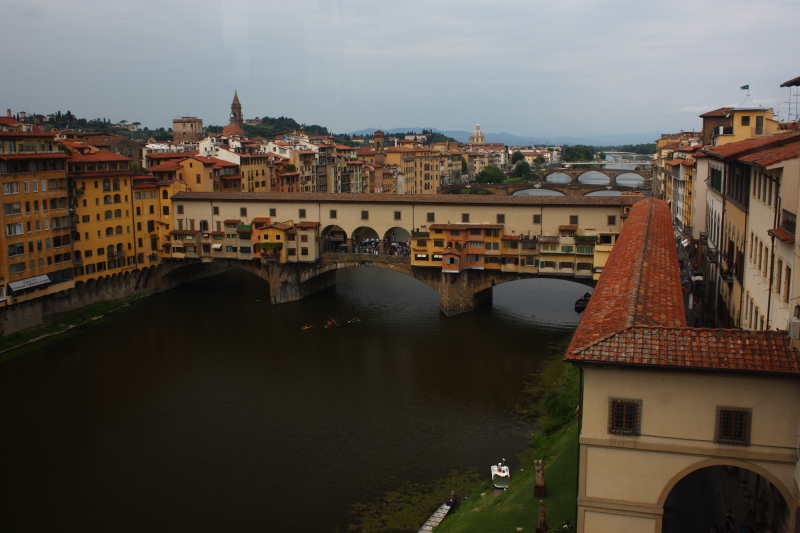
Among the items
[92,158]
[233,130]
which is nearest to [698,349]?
[92,158]

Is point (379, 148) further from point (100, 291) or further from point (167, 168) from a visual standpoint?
point (100, 291)

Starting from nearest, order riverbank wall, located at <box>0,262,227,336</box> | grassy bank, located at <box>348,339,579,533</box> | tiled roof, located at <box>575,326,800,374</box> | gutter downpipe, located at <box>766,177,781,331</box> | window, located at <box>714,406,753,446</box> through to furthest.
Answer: tiled roof, located at <box>575,326,800,374</box>
window, located at <box>714,406,753,446</box>
gutter downpipe, located at <box>766,177,781,331</box>
grassy bank, located at <box>348,339,579,533</box>
riverbank wall, located at <box>0,262,227,336</box>

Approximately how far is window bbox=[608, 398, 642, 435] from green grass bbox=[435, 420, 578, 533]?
364 centimetres

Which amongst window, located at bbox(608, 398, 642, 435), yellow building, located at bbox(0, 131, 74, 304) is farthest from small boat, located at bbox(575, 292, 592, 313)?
window, located at bbox(608, 398, 642, 435)

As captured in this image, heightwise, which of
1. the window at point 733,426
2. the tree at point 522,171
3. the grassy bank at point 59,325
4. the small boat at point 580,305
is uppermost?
the tree at point 522,171

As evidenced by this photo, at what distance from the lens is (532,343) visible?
33.1 m

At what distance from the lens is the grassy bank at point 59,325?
105 feet

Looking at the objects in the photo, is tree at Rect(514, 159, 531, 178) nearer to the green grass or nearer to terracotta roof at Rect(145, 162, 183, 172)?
terracotta roof at Rect(145, 162, 183, 172)

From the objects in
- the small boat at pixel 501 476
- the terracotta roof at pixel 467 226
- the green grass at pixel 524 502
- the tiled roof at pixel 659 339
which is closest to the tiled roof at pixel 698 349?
the tiled roof at pixel 659 339

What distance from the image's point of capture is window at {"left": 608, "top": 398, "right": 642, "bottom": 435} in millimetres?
11602

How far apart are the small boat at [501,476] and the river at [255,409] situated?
133 cm

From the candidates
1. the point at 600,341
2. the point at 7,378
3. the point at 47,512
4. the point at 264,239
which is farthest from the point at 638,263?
the point at 264,239

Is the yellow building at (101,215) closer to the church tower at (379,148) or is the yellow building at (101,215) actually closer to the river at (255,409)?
the river at (255,409)

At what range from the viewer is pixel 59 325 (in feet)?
117
